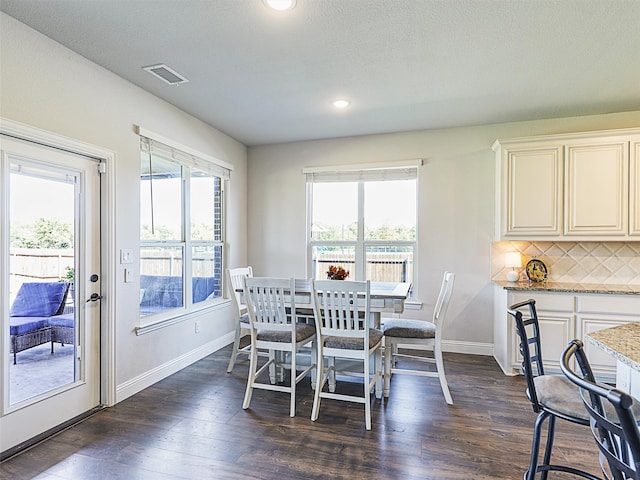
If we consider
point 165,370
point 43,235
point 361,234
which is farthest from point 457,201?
point 43,235

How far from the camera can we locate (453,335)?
14.4 feet

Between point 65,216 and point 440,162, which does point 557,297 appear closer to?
point 440,162

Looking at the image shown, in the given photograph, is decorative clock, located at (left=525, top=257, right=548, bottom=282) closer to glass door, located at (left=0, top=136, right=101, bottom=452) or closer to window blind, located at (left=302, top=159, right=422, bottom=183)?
window blind, located at (left=302, top=159, right=422, bottom=183)

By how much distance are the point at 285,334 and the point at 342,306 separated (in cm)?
68

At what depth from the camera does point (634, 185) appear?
3.49 m

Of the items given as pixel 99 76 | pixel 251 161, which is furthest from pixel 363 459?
pixel 251 161

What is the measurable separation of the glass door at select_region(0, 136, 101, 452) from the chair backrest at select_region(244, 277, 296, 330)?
1.22 m

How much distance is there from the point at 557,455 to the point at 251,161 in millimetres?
4545

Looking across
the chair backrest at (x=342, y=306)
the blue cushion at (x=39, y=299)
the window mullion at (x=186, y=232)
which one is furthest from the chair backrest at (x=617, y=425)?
the window mullion at (x=186, y=232)

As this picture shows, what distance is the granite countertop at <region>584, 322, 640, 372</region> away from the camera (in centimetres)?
131

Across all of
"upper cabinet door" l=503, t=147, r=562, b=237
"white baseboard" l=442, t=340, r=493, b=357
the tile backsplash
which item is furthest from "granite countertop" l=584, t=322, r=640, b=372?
"white baseboard" l=442, t=340, r=493, b=357

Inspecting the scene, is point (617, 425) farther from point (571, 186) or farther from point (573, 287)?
point (571, 186)

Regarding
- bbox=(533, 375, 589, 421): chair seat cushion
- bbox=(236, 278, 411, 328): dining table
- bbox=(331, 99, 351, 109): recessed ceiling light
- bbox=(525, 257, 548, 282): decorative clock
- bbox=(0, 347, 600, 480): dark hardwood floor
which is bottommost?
bbox=(0, 347, 600, 480): dark hardwood floor

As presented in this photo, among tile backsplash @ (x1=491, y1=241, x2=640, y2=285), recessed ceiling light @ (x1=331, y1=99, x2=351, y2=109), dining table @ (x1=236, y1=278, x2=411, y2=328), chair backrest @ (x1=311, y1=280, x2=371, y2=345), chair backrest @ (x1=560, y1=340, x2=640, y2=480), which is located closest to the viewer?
chair backrest @ (x1=560, y1=340, x2=640, y2=480)
